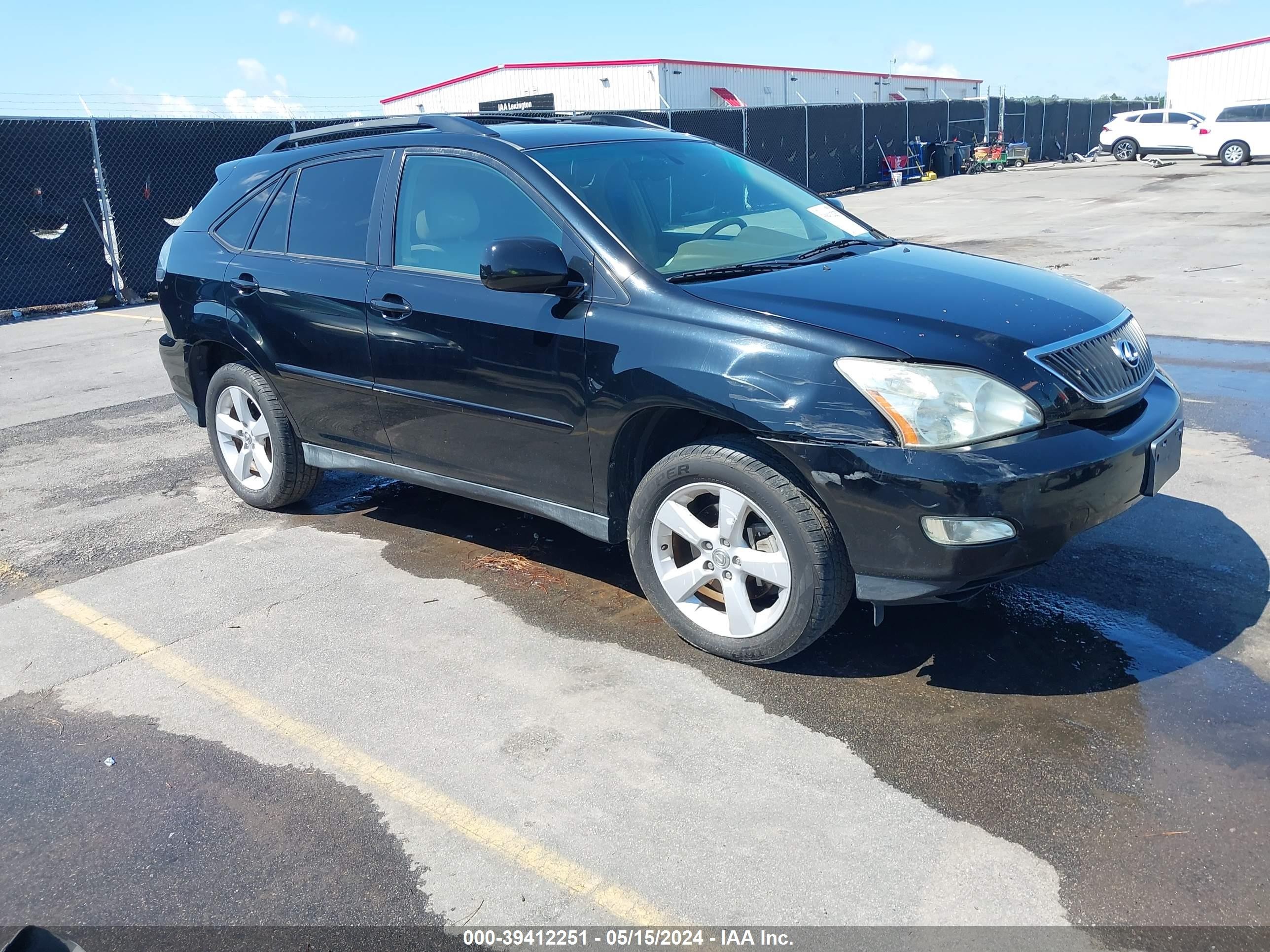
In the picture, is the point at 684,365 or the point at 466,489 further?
the point at 466,489

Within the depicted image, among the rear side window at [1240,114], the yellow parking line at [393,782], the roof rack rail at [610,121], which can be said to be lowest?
the yellow parking line at [393,782]

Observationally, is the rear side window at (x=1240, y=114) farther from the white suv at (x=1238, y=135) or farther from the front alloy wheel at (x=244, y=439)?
the front alloy wheel at (x=244, y=439)

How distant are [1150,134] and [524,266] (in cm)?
3704

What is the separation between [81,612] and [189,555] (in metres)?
0.67

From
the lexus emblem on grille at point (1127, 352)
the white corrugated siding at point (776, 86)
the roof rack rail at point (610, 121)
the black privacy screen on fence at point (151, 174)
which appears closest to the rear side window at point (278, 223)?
the roof rack rail at point (610, 121)

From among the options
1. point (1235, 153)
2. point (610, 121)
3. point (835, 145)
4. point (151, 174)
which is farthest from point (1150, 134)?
point (610, 121)

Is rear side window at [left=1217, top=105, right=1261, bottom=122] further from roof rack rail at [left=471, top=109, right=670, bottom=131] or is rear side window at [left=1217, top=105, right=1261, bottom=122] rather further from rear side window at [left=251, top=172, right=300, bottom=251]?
rear side window at [left=251, top=172, right=300, bottom=251]

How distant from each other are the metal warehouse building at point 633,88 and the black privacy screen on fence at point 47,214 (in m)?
22.9

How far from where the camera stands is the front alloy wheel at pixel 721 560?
11.8 feet

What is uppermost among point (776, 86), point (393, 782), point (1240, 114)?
point (776, 86)

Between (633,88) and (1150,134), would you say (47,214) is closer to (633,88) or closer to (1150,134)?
(633,88)

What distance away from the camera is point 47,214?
1423cm

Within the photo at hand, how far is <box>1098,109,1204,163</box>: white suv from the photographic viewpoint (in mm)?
33281

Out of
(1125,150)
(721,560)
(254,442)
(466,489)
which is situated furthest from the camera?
(1125,150)
